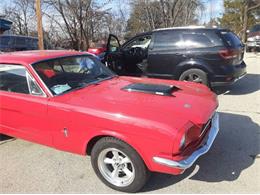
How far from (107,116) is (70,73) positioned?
1.46m

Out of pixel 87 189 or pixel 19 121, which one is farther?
pixel 19 121

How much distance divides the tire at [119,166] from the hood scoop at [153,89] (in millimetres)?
937

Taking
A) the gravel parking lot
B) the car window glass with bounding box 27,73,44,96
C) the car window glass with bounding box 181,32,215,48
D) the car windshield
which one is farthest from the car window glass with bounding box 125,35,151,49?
the car window glass with bounding box 27,73,44,96

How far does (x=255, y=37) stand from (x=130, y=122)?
58.2 ft

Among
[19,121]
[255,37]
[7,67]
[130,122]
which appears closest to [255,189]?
[130,122]

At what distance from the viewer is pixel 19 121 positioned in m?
4.07

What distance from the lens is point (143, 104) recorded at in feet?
11.3

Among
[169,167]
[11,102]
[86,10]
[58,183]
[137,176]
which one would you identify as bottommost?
[58,183]

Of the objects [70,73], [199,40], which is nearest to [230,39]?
[199,40]

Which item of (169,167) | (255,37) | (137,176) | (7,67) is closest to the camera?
(169,167)

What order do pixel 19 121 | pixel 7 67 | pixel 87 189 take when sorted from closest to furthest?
1. pixel 87 189
2. pixel 19 121
3. pixel 7 67

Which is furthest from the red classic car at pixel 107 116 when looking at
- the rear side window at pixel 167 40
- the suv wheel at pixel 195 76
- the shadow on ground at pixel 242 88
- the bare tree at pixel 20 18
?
the bare tree at pixel 20 18

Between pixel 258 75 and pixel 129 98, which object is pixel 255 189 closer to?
pixel 129 98

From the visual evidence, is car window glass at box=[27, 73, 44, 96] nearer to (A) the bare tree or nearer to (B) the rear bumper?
(B) the rear bumper
